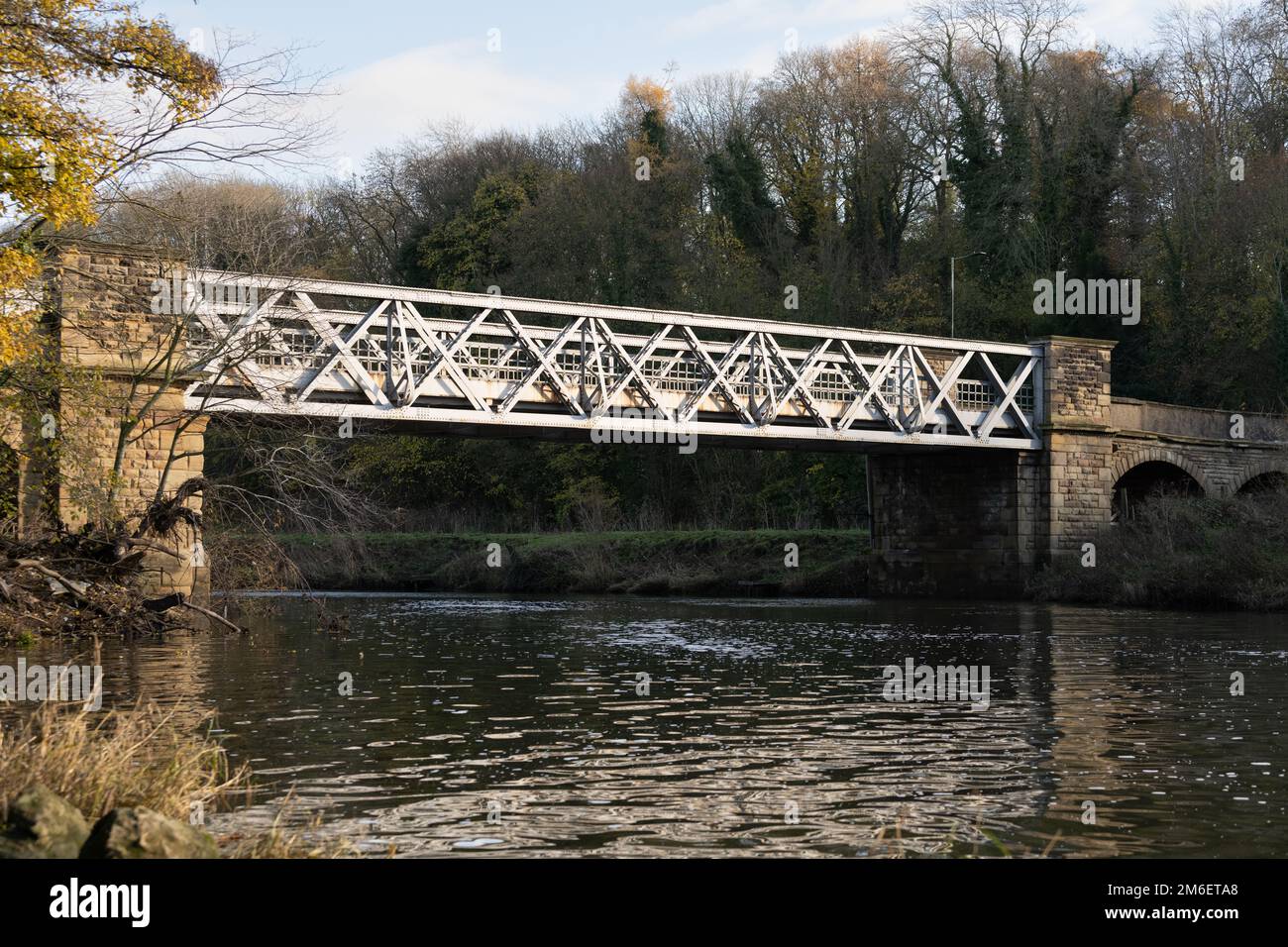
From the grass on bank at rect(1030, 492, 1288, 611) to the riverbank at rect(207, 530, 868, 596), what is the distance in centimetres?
745

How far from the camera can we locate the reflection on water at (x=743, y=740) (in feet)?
28.1

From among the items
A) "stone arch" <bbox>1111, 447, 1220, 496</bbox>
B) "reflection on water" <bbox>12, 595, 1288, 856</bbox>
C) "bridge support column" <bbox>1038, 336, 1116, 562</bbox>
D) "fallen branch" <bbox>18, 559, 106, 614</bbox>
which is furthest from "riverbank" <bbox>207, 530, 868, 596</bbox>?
"fallen branch" <bbox>18, 559, 106, 614</bbox>

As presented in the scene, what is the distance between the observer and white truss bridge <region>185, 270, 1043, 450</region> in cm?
2453

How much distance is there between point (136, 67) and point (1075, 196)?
128 ft

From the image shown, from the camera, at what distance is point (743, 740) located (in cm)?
1239

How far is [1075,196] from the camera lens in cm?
4831

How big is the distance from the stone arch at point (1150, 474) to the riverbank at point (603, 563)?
7.48 m

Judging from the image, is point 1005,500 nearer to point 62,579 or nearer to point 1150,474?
point 1150,474

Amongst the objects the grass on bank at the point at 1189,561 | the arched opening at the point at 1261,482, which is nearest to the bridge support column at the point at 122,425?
the grass on bank at the point at 1189,561

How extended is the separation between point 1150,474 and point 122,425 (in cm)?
3212

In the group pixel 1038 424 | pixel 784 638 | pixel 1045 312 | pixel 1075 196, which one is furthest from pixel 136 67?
pixel 1075 196

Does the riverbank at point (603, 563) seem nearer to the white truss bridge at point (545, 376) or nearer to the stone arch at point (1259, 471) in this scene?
the white truss bridge at point (545, 376)

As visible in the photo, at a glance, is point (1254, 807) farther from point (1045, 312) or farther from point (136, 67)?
point (1045, 312)

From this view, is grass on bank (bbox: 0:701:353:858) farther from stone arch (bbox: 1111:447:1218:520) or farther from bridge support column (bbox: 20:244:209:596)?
stone arch (bbox: 1111:447:1218:520)
